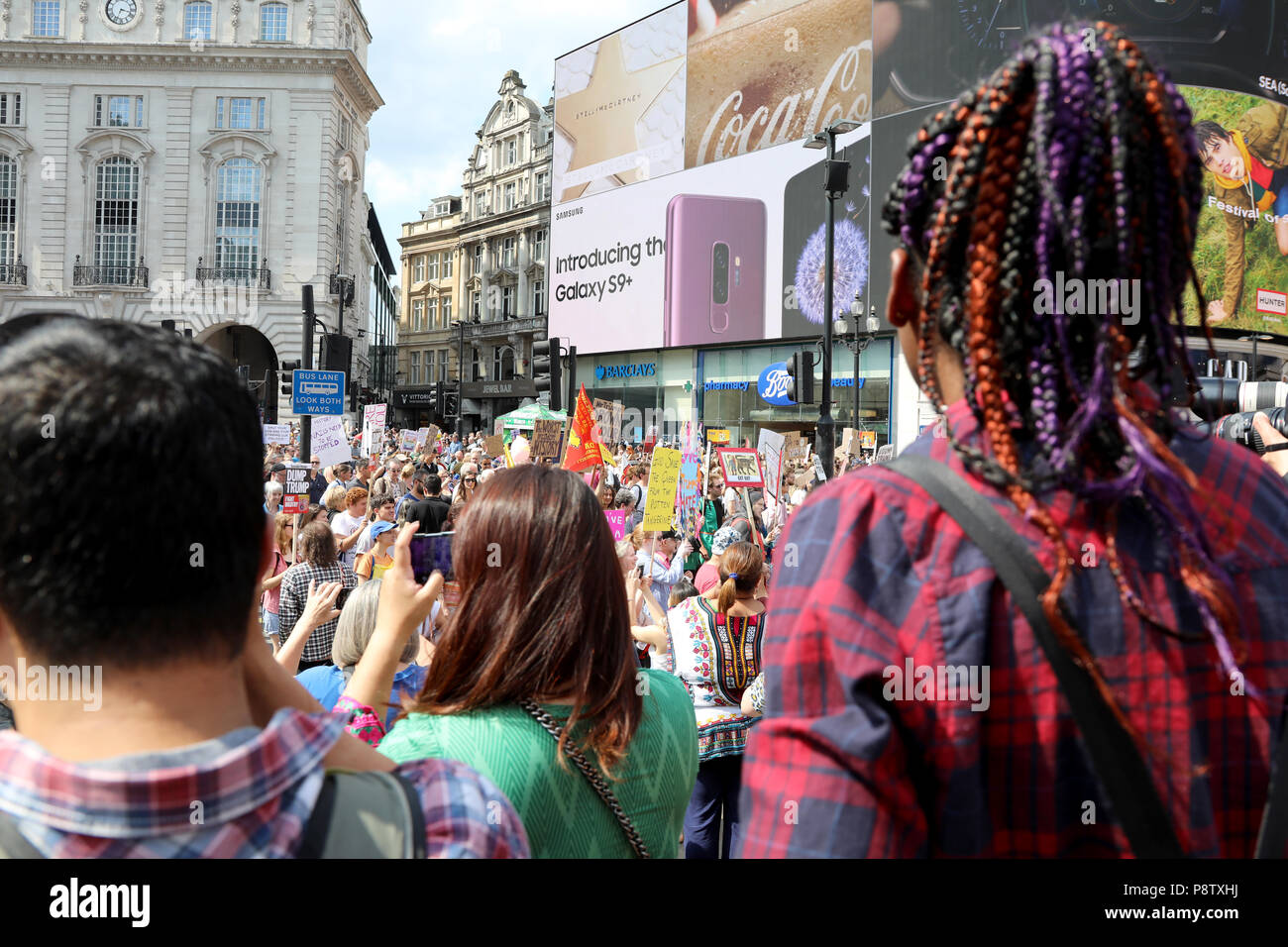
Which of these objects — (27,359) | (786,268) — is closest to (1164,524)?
(27,359)

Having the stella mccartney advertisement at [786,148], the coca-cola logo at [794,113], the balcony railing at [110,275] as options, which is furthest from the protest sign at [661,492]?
the balcony railing at [110,275]

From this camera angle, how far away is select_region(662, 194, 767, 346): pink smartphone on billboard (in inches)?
1474

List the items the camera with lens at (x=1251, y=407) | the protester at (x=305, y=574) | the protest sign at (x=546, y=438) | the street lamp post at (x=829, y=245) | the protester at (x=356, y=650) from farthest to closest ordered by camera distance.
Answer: the street lamp post at (x=829, y=245), the protest sign at (x=546, y=438), the protester at (x=305, y=574), the protester at (x=356, y=650), the camera with lens at (x=1251, y=407)

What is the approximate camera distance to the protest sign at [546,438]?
442 inches

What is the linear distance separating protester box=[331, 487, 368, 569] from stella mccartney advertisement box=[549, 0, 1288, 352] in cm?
2301

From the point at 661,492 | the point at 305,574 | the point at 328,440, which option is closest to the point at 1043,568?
the point at 305,574

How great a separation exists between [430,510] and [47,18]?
176 ft

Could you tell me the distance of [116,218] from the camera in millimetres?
→ 45844

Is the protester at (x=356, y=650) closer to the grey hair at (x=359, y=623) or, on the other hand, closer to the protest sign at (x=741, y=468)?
the grey hair at (x=359, y=623)

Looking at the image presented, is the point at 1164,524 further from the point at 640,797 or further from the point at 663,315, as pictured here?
the point at 663,315

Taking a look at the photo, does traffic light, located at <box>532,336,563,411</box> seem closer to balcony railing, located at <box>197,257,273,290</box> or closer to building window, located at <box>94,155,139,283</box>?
balcony railing, located at <box>197,257,273,290</box>

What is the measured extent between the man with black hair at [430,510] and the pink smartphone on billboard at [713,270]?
1124 inches

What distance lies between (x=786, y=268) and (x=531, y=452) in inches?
1051

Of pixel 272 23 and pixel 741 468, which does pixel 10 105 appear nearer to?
pixel 272 23
